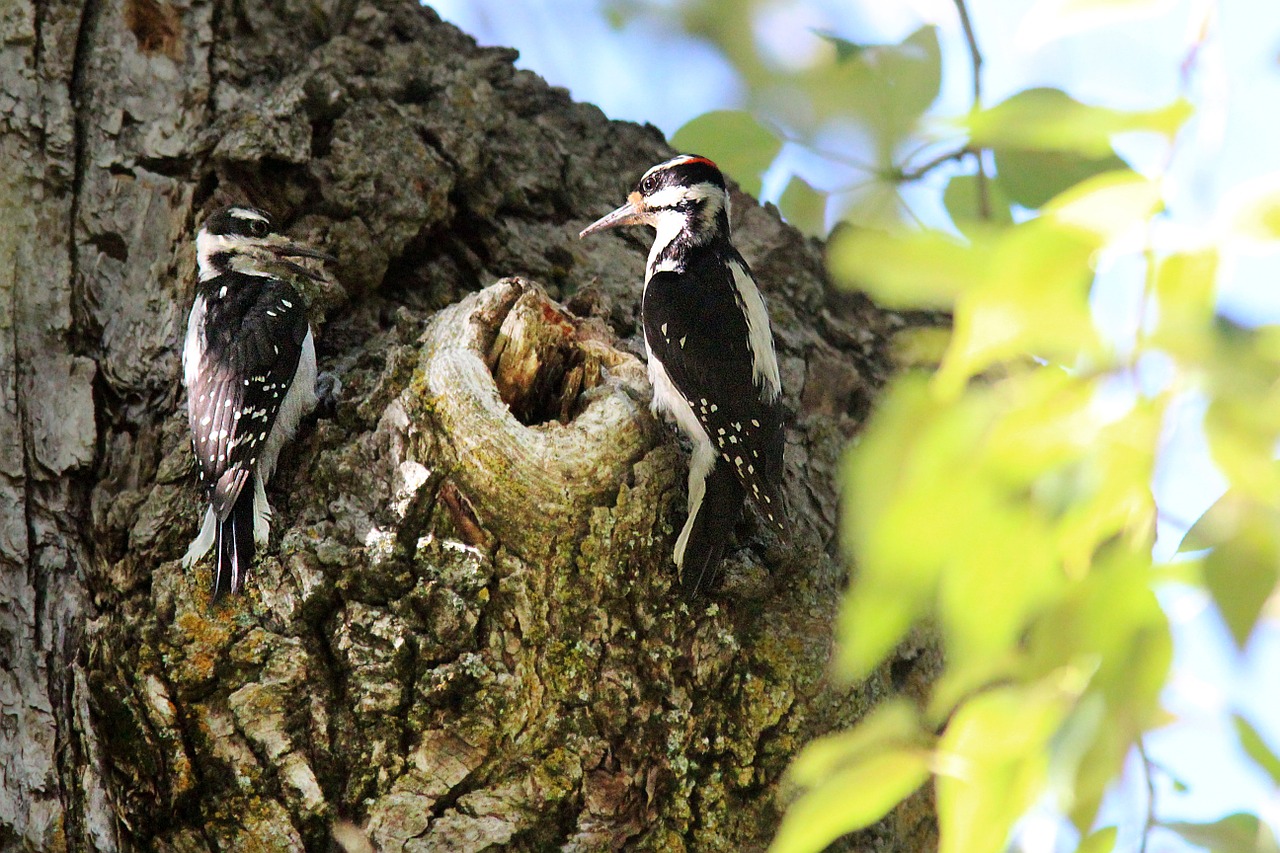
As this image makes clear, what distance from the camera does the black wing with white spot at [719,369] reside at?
2.83 m

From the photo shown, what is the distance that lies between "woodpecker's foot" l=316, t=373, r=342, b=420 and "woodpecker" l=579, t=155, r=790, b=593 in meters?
0.79

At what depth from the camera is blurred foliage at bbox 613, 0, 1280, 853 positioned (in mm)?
816

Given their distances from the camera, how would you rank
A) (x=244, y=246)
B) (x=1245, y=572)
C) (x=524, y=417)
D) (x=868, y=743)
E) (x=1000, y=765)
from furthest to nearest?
(x=244, y=246), (x=524, y=417), (x=868, y=743), (x=1000, y=765), (x=1245, y=572)

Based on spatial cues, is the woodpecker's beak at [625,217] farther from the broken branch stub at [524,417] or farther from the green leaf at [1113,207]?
the green leaf at [1113,207]

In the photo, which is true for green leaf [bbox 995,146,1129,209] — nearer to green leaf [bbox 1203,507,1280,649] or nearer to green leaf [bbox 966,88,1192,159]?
green leaf [bbox 966,88,1192,159]

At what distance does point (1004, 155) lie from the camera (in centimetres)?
230

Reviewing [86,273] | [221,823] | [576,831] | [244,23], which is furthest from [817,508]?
[244,23]

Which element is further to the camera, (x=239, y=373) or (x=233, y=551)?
(x=239, y=373)

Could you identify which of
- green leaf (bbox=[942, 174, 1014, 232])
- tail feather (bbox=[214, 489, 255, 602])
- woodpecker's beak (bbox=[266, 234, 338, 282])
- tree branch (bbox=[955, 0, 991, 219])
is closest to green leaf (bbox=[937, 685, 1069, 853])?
tree branch (bbox=[955, 0, 991, 219])

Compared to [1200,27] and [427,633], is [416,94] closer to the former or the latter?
[427,633]

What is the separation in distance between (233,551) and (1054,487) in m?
1.95

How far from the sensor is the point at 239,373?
9.61ft

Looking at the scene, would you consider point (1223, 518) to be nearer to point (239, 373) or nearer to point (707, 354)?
point (707, 354)

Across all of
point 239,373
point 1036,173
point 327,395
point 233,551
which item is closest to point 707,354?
point 327,395
